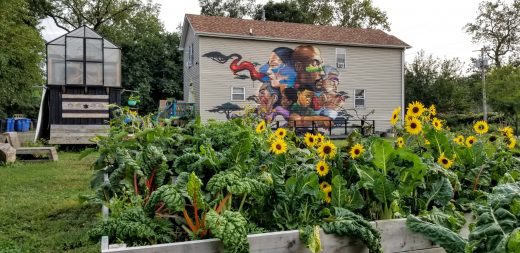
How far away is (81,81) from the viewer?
488 inches

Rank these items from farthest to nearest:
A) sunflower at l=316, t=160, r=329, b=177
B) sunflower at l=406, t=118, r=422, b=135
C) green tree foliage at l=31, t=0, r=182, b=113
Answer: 1. green tree foliage at l=31, t=0, r=182, b=113
2. sunflower at l=406, t=118, r=422, b=135
3. sunflower at l=316, t=160, r=329, b=177

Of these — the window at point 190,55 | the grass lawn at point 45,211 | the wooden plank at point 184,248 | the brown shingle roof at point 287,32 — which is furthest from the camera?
the window at point 190,55

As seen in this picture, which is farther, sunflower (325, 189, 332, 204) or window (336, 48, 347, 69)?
window (336, 48, 347, 69)

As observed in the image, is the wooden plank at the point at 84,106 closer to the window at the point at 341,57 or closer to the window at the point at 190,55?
the window at the point at 190,55

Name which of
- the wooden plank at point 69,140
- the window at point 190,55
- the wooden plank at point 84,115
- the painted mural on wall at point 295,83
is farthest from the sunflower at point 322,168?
the window at point 190,55

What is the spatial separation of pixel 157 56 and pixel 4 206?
2526cm

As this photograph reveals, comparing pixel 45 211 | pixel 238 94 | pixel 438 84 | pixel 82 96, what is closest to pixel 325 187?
pixel 45 211

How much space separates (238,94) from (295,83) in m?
2.80

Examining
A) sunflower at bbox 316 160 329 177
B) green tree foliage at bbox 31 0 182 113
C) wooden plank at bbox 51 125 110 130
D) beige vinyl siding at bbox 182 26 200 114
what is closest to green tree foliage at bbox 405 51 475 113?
beige vinyl siding at bbox 182 26 200 114

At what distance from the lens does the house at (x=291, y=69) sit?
1852cm

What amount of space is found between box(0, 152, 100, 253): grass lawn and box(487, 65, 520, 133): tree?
1965cm

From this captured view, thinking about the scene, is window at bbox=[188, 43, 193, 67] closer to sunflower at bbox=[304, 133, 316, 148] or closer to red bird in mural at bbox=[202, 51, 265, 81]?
red bird in mural at bbox=[202, 51, 265, 81]

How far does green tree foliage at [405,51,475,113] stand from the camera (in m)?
25.2

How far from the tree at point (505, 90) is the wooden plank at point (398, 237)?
2003cm
